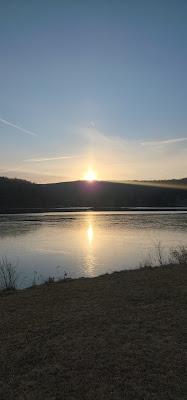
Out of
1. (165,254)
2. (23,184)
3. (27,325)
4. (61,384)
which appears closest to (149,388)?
(61,384)

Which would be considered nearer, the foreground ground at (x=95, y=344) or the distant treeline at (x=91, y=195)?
the foreground ground at (x=95, y=344)

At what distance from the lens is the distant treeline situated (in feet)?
444

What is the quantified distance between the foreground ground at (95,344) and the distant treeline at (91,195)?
382 ft

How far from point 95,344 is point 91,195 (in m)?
148

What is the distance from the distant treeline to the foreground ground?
382 feet

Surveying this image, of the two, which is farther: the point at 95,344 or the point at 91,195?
the point at 91,195

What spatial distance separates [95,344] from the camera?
21.9 feet

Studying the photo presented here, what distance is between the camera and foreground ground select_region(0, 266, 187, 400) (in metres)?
5.26

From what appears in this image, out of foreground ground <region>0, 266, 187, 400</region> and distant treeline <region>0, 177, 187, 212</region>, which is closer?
foreground ground <region>0, 266, 187, 400</region>

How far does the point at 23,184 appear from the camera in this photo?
515 ft

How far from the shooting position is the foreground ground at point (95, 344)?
5.26 meters

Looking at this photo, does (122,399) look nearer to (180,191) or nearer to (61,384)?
(61,384)

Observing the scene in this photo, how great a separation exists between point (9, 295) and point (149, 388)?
6.78 metres

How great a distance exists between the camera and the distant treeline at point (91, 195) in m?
135
